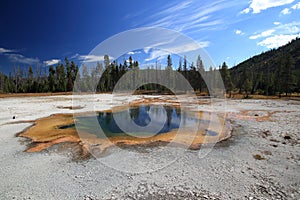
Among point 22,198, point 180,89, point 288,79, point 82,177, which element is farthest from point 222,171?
point 180,89

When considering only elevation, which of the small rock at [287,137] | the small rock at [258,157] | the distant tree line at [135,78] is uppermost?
the distant tree line at [135,78]

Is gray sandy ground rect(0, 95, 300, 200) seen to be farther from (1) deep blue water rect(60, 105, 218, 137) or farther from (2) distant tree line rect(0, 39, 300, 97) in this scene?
(2) distant tree line rect(0, 39, 300, 97)

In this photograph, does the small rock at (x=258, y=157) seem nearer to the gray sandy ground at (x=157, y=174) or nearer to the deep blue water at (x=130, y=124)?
the gray sandy ground at (x=157, y=174)

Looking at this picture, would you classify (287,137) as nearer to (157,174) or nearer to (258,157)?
(258,157)

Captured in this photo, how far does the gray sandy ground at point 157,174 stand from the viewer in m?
5.99

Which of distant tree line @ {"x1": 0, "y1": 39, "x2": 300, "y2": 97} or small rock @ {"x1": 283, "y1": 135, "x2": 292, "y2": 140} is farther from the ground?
distant tree line @ {"x1": 0, "y1": 39, "x2": 300, "y2": 97}

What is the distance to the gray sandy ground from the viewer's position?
599cm

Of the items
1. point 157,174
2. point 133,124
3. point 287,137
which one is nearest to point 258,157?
point 287,137

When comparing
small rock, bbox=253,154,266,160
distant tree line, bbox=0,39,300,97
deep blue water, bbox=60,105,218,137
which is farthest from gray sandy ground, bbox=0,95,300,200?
distant tree line, bbox=0,39,300,97

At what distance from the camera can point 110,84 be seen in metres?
85.9

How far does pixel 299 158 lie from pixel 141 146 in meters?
8.47

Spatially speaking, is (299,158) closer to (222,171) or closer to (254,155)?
(254,155)

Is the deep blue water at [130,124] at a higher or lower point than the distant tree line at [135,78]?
lower

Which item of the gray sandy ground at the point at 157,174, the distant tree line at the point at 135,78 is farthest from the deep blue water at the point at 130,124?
the distant tree line at the point at 135,78
